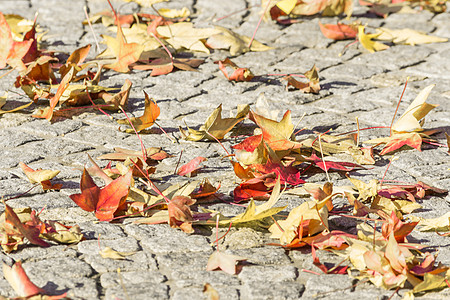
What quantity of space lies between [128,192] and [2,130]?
1215 millimetres

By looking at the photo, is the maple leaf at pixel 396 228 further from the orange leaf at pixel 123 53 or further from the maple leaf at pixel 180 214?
the orange leaf at pixel 123 53

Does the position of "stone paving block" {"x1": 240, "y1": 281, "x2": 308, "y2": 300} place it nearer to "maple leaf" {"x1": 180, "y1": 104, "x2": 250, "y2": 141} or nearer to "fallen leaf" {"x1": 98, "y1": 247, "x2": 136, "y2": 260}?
"fallen leaf" {"x1": 98, "y1": 247, "x2": 136, "y2": 260}

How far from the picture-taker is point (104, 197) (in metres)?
2.13

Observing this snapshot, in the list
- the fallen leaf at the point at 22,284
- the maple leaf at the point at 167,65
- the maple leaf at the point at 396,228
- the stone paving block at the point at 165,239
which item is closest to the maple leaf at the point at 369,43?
the maple leaf at the point at 167,65

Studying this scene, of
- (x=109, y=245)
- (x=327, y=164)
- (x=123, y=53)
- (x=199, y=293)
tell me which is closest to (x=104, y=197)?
(x=109, y=245)

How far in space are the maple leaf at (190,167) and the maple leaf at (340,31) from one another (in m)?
2.30

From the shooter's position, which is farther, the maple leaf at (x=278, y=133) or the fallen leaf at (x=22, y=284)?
the maple leaf at (x=278, y=133)

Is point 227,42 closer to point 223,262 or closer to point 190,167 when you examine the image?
point 190,167

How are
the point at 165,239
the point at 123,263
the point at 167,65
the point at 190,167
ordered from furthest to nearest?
the point at 167,65 < the point at 190,167 < the point at 165,239 < the point at 123,263

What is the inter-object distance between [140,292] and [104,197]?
50cm

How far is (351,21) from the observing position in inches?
191

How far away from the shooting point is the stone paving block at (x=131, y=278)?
1.78 m

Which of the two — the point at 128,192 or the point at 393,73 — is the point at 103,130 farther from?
the point at 393,73

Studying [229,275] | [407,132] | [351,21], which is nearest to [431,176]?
[407,132]
